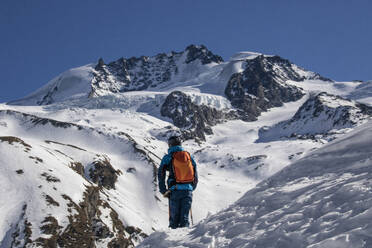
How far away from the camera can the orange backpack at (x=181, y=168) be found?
1221 cm

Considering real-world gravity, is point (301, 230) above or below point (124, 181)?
below

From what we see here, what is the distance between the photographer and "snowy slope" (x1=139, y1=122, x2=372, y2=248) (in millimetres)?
7406

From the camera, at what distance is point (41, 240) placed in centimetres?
7075

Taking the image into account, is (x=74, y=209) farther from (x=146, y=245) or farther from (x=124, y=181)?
(x=146, y=245)

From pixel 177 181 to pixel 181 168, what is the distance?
40cm

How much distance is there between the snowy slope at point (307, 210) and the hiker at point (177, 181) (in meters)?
1.19

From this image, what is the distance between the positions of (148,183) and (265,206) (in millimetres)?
125706

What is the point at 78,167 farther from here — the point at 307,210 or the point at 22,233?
the point at 307,210

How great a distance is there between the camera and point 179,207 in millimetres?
12516

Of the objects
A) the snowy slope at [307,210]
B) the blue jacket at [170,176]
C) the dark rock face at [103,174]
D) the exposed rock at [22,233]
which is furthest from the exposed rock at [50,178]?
the snowy slope at [307,210]

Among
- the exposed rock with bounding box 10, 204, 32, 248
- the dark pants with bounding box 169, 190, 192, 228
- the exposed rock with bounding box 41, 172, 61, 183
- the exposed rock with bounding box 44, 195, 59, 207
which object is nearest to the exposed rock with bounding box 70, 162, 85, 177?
the exposed rock with bounding box 41, 172, 61, 183

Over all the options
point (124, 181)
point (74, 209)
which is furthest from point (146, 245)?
point (124, 181)

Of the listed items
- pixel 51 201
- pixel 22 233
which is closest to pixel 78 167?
pixel 51 201

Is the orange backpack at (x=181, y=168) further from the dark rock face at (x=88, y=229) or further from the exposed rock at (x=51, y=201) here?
the exposed rock at (x=51, y=201)
